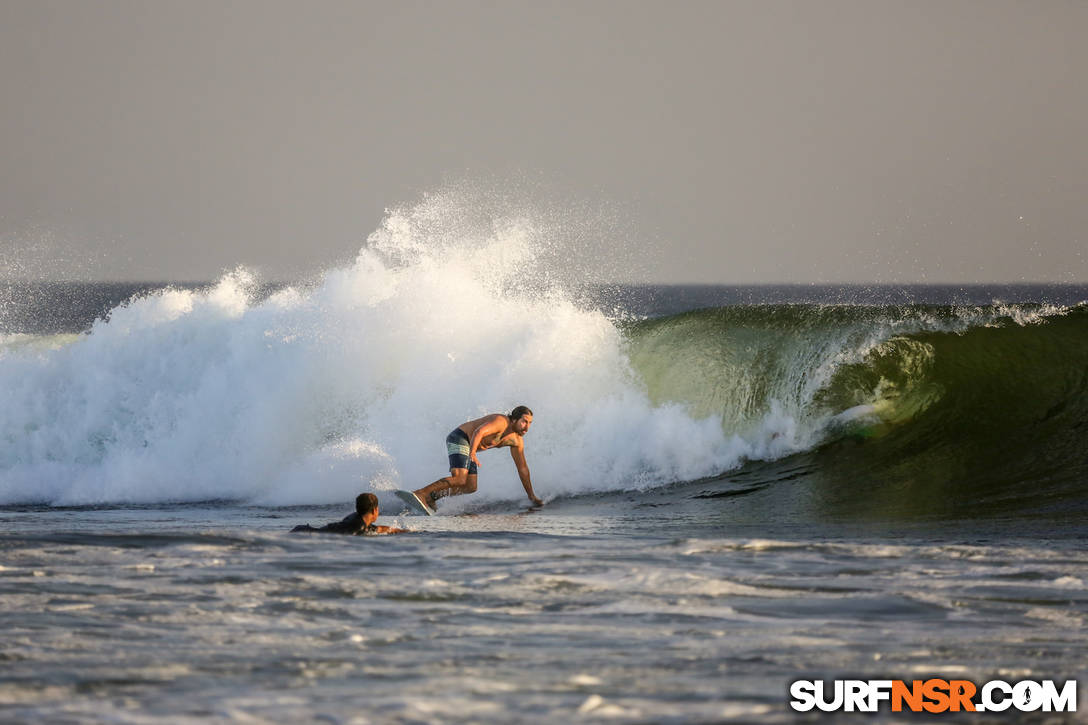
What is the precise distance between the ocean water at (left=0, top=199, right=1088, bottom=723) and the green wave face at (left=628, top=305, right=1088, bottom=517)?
45mm

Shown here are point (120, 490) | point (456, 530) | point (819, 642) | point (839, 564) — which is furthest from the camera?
point (120, 490)

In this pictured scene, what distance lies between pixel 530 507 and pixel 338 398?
14.2 ft

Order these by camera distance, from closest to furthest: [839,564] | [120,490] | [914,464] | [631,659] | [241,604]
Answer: [631,659] < [241,604] < [839,564] < [914,464] < [120,490]

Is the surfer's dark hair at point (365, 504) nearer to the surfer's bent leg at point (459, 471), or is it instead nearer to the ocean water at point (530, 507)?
the ocean water at point (530, 507)

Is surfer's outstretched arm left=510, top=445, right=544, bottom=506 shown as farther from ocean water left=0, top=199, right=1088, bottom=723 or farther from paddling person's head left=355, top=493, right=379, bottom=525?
paddling person's head left=355, top=493, right=379, bottom=525

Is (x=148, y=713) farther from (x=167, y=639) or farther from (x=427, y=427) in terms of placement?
(x=427, y=427)

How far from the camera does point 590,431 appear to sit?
12.7 meters

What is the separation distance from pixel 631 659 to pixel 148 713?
1.81 metres

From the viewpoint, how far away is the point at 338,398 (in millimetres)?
14445

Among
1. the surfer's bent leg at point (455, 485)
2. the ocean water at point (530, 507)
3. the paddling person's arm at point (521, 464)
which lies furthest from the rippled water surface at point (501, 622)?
the paddling person's arm at point (521, 464)

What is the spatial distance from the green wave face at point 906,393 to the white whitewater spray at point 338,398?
55 centimetres

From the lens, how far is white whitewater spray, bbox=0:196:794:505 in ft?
40.9

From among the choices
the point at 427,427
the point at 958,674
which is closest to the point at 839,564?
the point at 958,674

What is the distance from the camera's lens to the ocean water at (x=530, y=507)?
4422 millimetres
